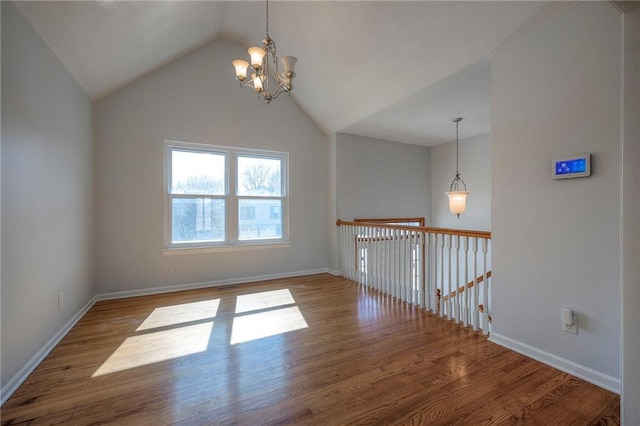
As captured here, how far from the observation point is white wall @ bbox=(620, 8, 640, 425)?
4.01 feet

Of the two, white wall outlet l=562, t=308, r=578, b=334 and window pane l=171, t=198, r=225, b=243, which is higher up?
window pane l=171, t=198, r=225, b=243

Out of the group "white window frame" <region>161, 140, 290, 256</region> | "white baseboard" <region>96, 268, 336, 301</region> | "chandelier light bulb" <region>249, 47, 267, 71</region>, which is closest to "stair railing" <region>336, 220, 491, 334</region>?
"white baseboard" <region>96, 268, 336, 301</region>

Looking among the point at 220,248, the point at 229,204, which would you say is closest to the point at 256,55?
the point at 229,204

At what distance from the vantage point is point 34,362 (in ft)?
6.63

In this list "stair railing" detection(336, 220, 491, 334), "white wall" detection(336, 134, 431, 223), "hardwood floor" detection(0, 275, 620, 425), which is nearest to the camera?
"hardwood floor" detection(0, 275, 620, 425)

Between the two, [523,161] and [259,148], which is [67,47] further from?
[523,161]

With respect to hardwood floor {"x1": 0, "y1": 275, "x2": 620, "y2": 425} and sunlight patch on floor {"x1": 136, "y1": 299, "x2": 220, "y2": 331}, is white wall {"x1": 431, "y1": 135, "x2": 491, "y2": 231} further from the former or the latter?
sunlight patch on floor {"x1": 136, "y1": 299, "x2": 220, "y2": 331}

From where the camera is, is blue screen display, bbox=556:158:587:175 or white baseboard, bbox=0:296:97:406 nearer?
white baseboard, bbox=0:296:97:406

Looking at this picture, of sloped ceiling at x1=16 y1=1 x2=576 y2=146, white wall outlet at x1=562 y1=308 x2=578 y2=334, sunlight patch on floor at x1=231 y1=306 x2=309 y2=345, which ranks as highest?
sloped ceiling at x1=16 y1=1 x2=576 y2=146

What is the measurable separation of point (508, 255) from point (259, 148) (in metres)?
3.56

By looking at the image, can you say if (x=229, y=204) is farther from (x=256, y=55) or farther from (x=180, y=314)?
(x=256, y=55)

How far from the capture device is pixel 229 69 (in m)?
4.20

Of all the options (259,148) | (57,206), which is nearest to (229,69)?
(259,148)

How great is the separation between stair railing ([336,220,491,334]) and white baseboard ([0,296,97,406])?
10.5 feet
